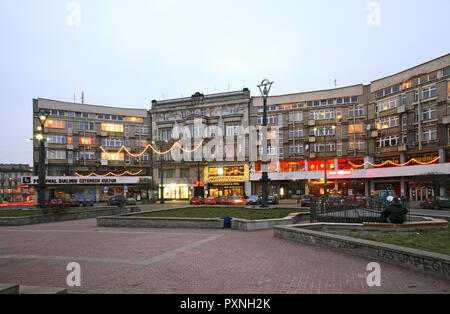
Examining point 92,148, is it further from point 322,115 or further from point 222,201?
point 322,115

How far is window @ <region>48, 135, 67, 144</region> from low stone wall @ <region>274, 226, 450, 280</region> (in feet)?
165

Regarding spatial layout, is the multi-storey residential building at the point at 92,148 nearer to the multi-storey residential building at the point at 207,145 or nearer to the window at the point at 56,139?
the window at the point at 56,139

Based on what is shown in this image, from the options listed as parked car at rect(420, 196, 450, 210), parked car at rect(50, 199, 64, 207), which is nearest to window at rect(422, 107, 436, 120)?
parked car at rect(420, 196, 450, 210)

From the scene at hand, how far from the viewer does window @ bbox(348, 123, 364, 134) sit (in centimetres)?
4353

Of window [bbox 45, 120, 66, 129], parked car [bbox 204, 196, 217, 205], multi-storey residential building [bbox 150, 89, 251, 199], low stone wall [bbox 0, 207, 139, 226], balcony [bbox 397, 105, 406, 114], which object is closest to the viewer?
low stone wall [bbox 0, 207, 139, 226]

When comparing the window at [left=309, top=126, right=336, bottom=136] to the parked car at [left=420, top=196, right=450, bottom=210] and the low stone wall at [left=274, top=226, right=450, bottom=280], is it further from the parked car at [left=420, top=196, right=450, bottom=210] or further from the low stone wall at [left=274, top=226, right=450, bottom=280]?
the low stone wall at [left=274, top=226, right=450, bottom=280]

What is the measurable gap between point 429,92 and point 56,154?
5616 centimetres

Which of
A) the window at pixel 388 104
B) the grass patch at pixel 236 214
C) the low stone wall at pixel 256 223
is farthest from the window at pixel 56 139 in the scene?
the window at pixel 388 104

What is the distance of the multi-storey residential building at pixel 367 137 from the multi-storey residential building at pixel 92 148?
2247 centimetres

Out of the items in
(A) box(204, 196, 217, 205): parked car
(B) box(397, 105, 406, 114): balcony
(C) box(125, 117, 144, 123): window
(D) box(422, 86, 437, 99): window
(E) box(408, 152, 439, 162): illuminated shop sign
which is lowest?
(A) box(204, 196, 217, 205): parked car

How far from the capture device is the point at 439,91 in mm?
34875

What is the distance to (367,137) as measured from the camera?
42.9m

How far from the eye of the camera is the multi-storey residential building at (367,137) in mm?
35375
